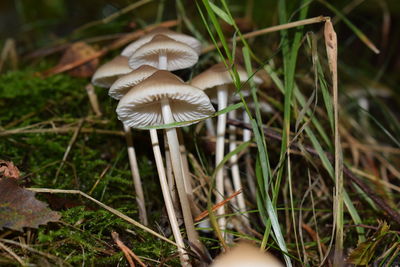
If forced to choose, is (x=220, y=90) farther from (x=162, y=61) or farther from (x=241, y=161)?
(x=241, y=161)

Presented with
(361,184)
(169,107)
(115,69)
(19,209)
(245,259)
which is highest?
(115,69)

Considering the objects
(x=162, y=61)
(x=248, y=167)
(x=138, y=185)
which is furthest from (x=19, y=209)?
(x=248, y=167)

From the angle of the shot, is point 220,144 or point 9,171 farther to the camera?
point 220,144

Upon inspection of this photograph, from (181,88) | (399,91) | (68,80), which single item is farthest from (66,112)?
(399,91)

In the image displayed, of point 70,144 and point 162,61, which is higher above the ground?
point 162,61

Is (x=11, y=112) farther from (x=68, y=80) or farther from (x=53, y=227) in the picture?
(x=53, y=227)

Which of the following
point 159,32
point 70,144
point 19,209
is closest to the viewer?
point 19,209
